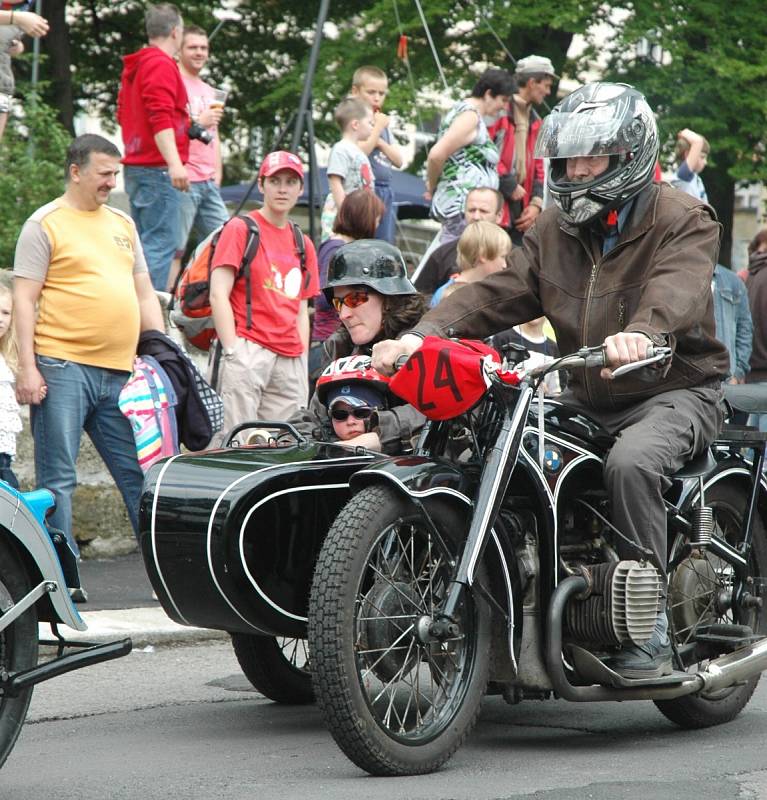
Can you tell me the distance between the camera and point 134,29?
23.8m

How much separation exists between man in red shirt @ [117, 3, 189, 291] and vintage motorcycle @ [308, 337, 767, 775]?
18.5 feet

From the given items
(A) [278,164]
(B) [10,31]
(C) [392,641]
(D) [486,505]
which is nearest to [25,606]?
(C) [392,641]

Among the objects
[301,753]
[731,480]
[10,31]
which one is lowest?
[301,753]

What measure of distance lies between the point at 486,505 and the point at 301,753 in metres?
1.06

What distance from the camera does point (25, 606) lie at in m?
4.55

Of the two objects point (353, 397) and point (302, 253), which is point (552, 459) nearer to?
point (353, 397)

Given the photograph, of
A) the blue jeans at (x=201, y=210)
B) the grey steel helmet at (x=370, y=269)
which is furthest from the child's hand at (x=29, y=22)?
the grey steel helmet at (x=370, y=269)

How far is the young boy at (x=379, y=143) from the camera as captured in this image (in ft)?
38.2

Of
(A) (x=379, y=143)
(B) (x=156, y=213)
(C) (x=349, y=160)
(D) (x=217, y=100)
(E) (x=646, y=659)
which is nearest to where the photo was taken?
(E) (x=646, y=659)

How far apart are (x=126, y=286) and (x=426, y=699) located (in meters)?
3.51

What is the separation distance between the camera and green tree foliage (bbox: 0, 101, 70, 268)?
11.4m

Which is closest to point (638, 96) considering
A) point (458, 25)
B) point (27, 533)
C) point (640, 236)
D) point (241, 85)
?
point (640, 236)

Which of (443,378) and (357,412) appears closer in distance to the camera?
(443,378)

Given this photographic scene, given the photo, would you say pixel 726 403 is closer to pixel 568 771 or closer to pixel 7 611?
pixel 568 771
